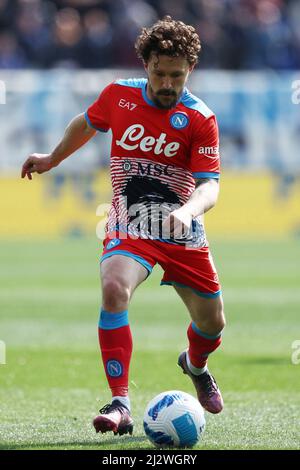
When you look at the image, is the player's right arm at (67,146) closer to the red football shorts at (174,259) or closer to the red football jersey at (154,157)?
the red football jersey at (154,157)

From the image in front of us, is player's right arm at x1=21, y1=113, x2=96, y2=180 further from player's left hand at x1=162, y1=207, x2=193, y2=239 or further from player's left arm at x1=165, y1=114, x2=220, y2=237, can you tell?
player's left hand at x1=162, y1=207, x2=193, y2=239

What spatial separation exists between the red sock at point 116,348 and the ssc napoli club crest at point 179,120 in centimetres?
113

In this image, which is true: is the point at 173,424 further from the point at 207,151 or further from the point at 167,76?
the point at 167,76

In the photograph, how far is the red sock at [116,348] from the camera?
627cm

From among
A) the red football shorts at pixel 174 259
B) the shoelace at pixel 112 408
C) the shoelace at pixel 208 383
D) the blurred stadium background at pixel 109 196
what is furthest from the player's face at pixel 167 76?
the blurred stadium background at pixel 109 196

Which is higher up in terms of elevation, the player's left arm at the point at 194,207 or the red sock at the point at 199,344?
the player's left arm at the point at 194,207

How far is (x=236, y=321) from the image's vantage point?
40.1 feet

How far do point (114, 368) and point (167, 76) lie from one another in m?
1.65

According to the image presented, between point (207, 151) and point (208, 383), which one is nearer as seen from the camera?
point (207, 151)

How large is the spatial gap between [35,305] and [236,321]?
251 cm

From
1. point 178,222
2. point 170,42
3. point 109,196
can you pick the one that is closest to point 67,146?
point 170,42

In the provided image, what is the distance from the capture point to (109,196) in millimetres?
19938

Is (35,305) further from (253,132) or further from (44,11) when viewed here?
(44,11)
